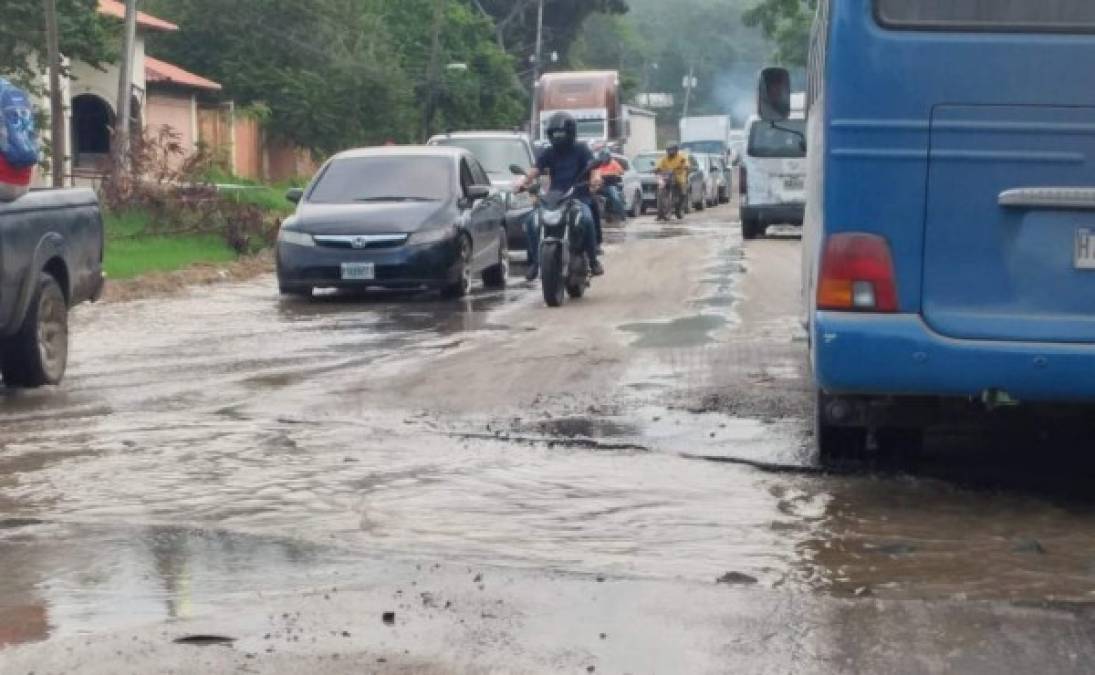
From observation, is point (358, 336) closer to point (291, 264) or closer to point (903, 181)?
point (291, 264)

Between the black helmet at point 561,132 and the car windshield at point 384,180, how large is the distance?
5.70 feet

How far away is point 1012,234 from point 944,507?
3.78 feet

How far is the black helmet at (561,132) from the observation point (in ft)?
55.0

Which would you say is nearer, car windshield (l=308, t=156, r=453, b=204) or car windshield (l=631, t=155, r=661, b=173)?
car windshield (l=308, t=156, r=453, b=204)

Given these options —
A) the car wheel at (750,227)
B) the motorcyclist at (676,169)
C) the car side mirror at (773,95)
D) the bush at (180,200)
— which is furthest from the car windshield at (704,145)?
the car side mirror at (773,95)

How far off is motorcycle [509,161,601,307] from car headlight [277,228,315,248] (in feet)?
7.12

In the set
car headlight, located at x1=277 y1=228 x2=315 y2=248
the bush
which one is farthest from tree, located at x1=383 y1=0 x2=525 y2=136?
car headlight, located at x1=277 y1=228 x2=315 y2=248

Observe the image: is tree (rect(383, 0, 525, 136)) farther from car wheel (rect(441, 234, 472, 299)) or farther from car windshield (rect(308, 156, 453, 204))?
car wheel (rect(441, 234, 472, 299))

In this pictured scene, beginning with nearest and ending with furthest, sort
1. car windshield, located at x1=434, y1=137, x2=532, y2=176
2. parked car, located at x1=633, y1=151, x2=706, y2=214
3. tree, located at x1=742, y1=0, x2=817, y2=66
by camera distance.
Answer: car windshield, located at x1=434, y1=137, x2=532, y2=176 < parked car, located at x1=633, y1=151, x2=706, y2=214 < tree, located at x1=742, y1=0, x2=817, y2=66

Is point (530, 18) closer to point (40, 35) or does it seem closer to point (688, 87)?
→ point (688, 87)

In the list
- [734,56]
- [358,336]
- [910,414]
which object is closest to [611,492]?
[910,414]

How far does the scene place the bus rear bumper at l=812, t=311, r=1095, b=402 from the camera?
698cm

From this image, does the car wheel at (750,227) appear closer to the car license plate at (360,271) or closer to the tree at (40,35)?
the tree at (40,35)

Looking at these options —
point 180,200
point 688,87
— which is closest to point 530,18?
point 688,87
